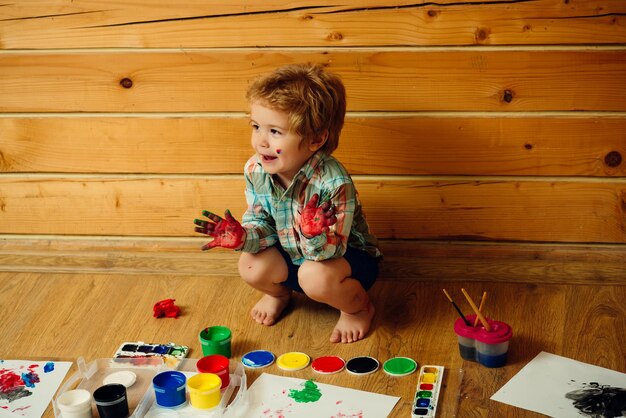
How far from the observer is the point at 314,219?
1710 millimetres

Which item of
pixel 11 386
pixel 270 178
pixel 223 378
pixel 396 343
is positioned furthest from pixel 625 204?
pixel 11 386

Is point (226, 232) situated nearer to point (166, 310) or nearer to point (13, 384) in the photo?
point (166, 310)

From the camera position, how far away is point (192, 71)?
6.82 feet

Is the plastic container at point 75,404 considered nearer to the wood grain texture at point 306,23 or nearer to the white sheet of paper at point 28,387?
the white sheet of paper at point 28,387

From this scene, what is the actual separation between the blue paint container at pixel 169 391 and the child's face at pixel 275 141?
1.60 ft

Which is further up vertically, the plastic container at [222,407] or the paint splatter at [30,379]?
the plastic container at [222,407]

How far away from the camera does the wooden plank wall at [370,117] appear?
196cm

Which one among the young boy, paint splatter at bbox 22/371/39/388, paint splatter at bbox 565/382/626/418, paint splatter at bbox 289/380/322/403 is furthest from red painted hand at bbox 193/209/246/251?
paint splatter at bbox 565/382/626/418

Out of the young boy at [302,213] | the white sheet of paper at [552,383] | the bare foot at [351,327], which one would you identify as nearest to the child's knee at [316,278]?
the young boy at [302,213]

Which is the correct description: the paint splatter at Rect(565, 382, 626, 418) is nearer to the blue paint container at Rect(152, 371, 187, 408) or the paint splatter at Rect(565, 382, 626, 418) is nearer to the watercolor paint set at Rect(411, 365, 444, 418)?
the watercolor paint set at Rect(411, 365, 444, 418)

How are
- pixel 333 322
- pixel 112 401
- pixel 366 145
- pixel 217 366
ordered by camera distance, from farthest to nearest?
pixel 366 145
pixel 333 322
pixel 217 366
pixel 112 401

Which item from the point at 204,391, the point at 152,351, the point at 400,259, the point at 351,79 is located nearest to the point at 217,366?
the point at 204,391

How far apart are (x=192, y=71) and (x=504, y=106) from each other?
778mm

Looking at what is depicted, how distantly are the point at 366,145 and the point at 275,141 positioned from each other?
39cm
